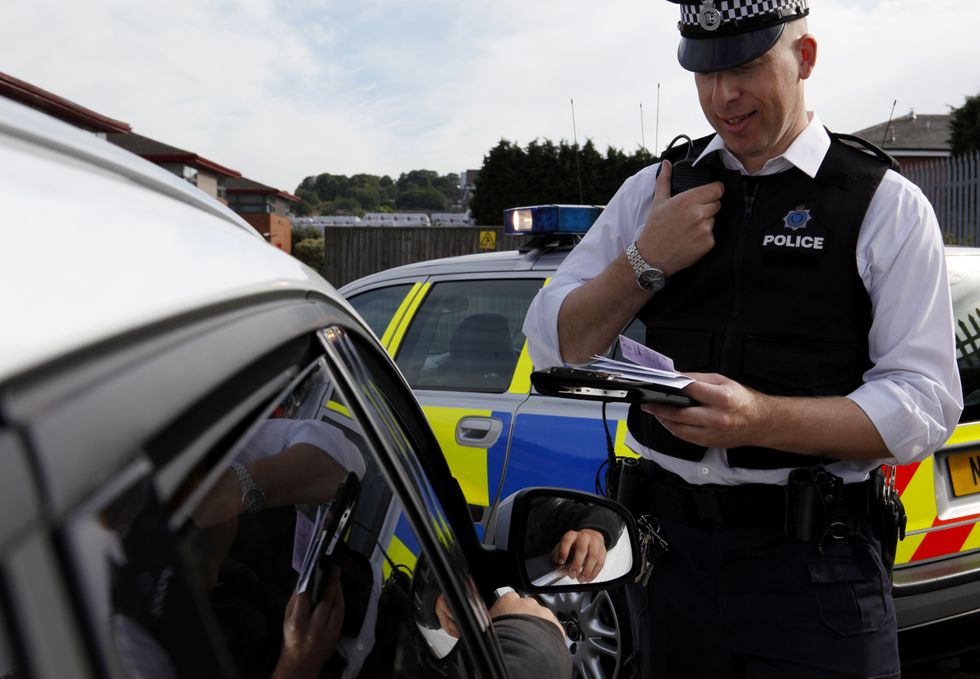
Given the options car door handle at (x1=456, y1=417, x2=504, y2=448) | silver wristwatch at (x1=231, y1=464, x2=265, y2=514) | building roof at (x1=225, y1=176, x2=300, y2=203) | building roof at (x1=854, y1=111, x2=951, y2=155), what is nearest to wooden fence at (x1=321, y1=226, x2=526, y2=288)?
car door handle at (x1=456, y1=417, x2=504, y2=448)

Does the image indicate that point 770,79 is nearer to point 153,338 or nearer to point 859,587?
point 859,587

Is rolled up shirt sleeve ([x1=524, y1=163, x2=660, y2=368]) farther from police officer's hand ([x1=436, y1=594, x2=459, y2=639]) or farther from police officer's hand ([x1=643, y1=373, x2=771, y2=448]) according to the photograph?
police officer's hand ([x1=436, y1=594, x2=459, y2=639])

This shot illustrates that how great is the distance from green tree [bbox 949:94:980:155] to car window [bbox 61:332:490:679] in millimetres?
23844

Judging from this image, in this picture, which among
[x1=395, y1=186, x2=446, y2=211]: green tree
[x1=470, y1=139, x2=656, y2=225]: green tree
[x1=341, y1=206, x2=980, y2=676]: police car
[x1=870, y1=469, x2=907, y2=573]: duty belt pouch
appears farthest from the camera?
[x1=395, y1=186, x2=446, y2=211]: green tree

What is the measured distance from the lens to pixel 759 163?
183cm

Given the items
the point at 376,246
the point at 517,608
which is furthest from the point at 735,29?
the point at 376,246

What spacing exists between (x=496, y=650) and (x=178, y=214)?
740mm

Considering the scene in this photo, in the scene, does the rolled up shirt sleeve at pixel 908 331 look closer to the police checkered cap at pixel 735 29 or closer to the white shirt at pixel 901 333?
the white shirt at pixel 901 333

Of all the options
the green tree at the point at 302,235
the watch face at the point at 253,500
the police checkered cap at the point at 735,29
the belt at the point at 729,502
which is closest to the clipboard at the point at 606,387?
the belt at the point at 729,502

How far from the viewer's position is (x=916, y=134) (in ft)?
125

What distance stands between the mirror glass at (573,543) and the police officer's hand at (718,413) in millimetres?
202

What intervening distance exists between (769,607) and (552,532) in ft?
1.70

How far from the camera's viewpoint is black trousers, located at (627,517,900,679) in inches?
65.2

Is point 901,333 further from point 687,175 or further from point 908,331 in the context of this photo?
point 687,175
